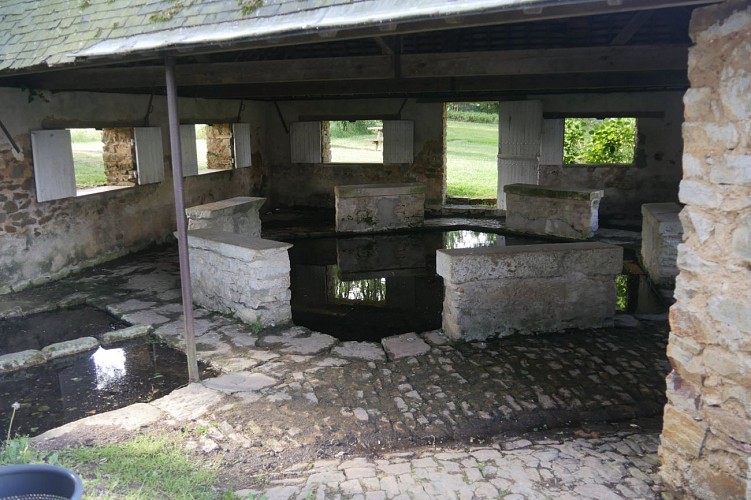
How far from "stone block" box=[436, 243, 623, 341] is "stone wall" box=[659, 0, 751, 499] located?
8.81 ft

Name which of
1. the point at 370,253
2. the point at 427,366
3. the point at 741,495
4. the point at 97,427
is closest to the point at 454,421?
the point at 427,366

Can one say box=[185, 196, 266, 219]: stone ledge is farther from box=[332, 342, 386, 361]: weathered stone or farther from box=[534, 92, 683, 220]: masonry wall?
box=[534, 92, 683, 220]: masonry wall

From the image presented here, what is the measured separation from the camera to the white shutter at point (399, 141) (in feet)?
46.6

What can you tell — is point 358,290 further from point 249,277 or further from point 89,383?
point 89,383

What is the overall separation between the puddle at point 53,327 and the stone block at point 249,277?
1.17m

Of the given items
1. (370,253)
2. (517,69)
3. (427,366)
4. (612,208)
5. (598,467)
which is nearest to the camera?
(598,467)

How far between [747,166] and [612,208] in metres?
11.3

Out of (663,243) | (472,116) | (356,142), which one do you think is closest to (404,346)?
(663,243)

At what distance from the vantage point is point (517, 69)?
234 inches

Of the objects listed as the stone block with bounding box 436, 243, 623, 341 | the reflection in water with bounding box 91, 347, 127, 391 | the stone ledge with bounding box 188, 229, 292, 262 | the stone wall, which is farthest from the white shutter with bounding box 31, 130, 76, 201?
the stone wall

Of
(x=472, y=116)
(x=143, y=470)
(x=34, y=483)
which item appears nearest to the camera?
(x=34, y=483)

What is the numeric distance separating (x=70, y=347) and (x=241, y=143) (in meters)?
8.29

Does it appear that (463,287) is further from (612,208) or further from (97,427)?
(612,208)

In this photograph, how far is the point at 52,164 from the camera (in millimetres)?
8664
